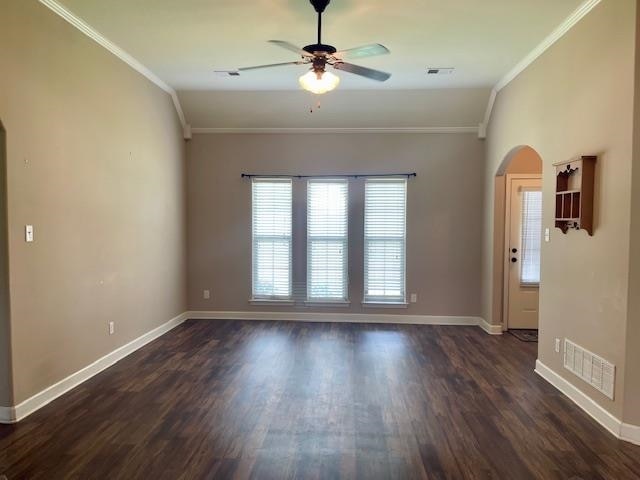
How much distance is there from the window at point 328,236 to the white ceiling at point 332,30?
5.49 ft

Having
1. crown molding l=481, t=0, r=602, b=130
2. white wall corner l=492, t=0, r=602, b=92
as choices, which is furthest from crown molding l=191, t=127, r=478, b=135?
white wall corner l=492, t=0, r=602, b=92

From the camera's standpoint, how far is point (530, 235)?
17.5ft

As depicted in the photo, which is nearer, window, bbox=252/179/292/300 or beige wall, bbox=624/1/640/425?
beige wall, bbox=624/1/640/425

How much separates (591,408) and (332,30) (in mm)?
3765

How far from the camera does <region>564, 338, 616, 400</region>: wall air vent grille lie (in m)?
2.83

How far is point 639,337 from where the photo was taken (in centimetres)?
265

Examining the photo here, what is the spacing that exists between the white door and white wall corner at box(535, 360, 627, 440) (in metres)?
1.58

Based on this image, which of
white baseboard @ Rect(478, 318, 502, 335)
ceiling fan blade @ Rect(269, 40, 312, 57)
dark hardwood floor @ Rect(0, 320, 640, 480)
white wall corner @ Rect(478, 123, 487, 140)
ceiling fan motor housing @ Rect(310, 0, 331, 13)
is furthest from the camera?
white wall corner @ Rect(478, 123, 487, 140)

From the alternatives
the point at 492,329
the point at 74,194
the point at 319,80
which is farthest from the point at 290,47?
the point at 492,329

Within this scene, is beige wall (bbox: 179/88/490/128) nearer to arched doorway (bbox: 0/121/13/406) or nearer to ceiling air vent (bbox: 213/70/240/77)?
ceiling air vent (bbox: 213/70/240/77)

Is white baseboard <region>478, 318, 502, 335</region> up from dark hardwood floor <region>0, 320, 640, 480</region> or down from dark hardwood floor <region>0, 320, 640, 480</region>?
up

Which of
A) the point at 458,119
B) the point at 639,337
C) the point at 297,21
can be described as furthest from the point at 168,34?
the point at 639,337

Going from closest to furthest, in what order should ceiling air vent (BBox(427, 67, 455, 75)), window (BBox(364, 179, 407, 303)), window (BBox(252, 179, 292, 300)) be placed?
ceiling air vent (BBox(427, 67, 455, 75)) → window (BBox(364, 179, 407, 303)) → window (BBox(252, 179, 292, 300))

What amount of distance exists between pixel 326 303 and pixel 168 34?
3925mm
